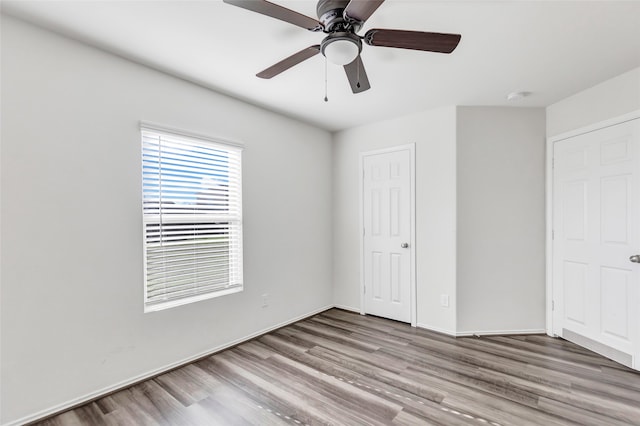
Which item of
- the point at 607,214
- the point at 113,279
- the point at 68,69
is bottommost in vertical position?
the point at 113,279

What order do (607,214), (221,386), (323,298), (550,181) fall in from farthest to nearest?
(323,298)
(550,181)
(607,214)
(221,386)

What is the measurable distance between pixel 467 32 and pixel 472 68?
0.58 meters

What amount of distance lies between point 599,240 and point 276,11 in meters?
3.45

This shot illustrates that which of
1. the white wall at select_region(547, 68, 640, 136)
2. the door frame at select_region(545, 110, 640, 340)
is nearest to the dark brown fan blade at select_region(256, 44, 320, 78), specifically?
the white wall at select_region(547, 68, 640, 136)

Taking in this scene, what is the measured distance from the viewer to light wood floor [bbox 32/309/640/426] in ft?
6.48

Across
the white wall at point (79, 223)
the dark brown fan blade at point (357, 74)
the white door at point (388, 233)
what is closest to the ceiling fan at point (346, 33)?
the dark brown fan blade at point (357, 74)

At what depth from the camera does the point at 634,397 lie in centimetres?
217

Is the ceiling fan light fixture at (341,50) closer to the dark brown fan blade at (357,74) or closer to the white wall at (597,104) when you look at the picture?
the dark brown fan blade at (357,74)

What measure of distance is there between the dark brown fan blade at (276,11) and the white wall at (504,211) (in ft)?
7.96

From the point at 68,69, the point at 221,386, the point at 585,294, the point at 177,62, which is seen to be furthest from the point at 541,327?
the point at 68,69

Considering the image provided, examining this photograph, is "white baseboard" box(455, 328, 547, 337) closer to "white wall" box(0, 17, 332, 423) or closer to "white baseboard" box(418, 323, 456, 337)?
"white baseboard" box(418, 323, 456, 337)

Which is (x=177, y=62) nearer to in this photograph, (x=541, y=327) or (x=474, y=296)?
(x=474, y=296)

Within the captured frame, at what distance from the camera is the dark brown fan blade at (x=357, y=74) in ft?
6.28

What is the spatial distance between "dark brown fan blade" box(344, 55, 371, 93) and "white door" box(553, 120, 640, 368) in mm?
2434
